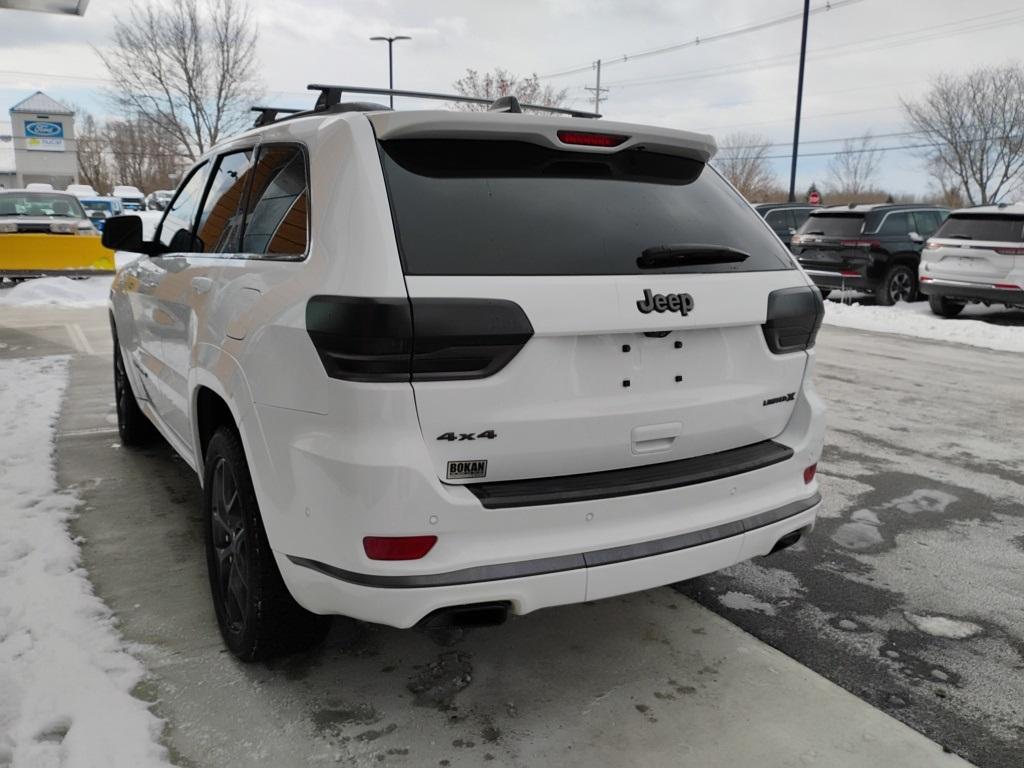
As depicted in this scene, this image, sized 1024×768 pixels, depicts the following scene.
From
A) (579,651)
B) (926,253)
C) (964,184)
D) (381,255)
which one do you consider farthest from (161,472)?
(964,184)

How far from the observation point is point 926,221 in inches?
596

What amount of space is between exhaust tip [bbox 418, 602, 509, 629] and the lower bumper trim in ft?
0.28

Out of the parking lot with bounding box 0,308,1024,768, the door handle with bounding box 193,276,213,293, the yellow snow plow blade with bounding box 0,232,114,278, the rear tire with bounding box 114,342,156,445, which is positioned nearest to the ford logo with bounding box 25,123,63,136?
the yellow snow plow blade with bounding box 0,232,114,278

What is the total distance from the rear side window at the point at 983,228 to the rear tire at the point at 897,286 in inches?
58.1

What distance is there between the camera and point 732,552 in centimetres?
270

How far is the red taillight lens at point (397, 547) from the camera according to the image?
2.27 m

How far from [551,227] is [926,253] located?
1216cm

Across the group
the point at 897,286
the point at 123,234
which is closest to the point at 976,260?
the point at 897,286

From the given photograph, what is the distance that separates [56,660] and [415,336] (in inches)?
71.9

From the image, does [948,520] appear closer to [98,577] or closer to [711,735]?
[711,735]

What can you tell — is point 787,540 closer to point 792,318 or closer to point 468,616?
point 792,318

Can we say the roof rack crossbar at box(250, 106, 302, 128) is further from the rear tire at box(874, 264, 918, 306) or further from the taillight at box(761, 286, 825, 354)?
the rear tire at box(874, 264, 918, 306)

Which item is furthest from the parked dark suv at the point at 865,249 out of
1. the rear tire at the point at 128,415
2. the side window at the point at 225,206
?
the side window at the point at 225,206

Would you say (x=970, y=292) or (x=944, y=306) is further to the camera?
(x=944, y=306)
